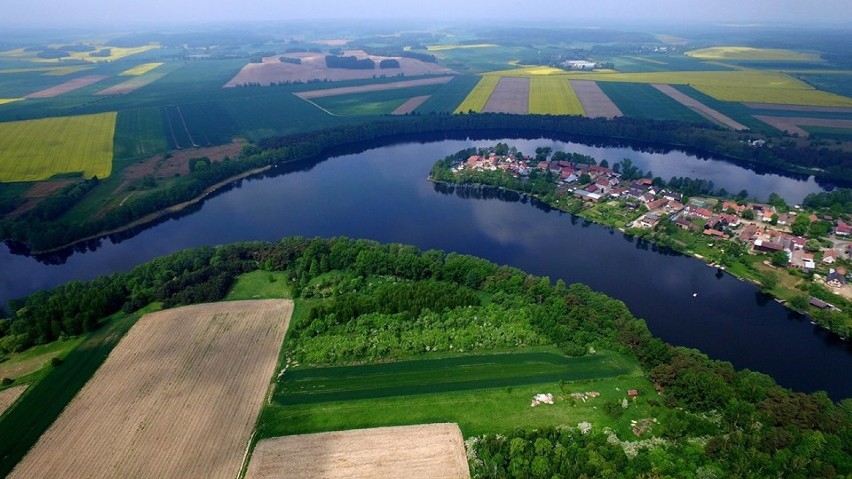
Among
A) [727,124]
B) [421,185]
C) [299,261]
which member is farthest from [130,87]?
[727,124]

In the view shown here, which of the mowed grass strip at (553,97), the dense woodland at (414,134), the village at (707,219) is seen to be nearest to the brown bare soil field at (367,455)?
the village at (707,219)

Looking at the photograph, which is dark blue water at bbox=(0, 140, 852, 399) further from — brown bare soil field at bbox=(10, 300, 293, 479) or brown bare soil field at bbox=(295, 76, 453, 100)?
brown bare soil field at bbox=(295, 76, 453, 100)

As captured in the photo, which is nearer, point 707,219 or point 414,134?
point 707,219

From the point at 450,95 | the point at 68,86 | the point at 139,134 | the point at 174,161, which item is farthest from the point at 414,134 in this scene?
the point at 68,86

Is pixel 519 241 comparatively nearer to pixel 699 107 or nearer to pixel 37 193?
pixel 37 193

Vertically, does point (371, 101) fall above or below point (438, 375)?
above
